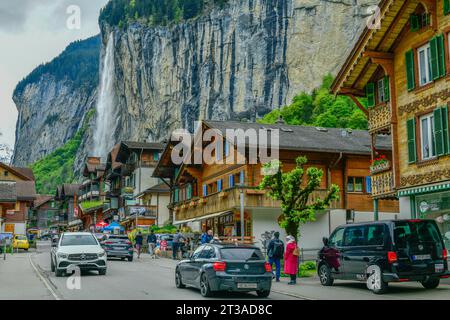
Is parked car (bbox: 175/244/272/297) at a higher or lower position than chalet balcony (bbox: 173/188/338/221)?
lower

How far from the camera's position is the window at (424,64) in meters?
22.9

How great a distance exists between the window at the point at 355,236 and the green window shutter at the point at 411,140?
257 inches

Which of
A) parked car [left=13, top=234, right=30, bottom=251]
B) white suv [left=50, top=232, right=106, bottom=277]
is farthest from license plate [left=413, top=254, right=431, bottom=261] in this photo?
parked car [left=13, top=234, right=30, bottom=251]

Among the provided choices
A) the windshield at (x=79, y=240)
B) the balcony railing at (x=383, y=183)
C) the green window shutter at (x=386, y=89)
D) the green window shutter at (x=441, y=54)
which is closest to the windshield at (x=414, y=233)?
the green window shutter at (x=441, y=54)

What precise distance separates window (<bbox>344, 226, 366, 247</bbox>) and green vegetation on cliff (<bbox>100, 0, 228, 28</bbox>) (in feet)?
300

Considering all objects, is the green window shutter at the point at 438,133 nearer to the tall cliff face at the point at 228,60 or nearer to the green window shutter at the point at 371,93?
the green window shutter at the point at 371,93

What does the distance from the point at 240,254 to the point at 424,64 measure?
39.6 feet

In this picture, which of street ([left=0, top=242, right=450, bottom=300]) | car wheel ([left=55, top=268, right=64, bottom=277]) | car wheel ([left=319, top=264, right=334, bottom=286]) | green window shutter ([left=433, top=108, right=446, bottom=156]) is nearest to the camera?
street ([left=0, top=242, right=450, bottom=300])

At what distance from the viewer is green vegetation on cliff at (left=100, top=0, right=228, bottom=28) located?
111125 millimetres

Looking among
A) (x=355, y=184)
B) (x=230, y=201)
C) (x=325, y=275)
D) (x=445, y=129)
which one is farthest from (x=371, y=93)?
(x=355, y=184)

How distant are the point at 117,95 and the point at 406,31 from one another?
10547cm

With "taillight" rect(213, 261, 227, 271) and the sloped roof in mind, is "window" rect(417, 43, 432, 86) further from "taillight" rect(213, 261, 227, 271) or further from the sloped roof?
the sloped roof
